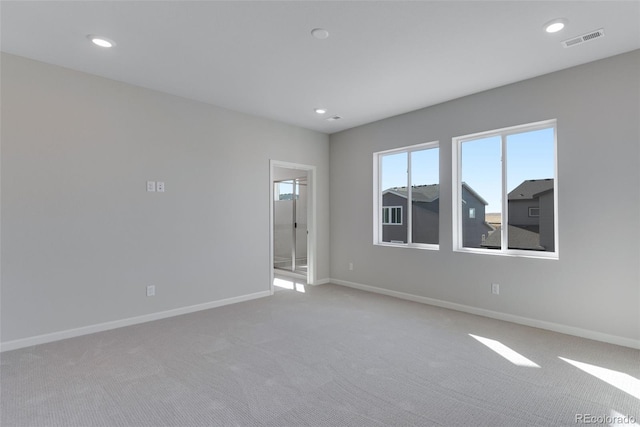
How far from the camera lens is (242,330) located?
11.4 ft

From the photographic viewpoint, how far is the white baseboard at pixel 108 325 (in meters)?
3.00

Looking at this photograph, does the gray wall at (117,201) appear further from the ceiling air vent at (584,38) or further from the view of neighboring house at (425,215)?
the ceiling air vent at (584,38)

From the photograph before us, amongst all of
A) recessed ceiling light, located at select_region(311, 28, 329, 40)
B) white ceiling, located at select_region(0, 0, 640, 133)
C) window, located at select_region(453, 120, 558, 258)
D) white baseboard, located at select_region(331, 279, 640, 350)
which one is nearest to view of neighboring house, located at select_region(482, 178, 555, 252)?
window, located at select_region(453, 120, 558, 258)

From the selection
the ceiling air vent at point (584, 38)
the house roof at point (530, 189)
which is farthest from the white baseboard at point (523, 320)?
the ceiling air vent at point (584, 38)

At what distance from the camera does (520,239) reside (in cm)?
379

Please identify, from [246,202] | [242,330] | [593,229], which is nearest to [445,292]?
[593,229]

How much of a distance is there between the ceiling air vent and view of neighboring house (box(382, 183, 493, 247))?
6.05 feet

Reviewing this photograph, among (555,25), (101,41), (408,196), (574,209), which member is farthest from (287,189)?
(555,25)

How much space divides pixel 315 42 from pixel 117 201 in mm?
2708

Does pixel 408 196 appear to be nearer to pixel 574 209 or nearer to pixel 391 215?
pixel 391 215

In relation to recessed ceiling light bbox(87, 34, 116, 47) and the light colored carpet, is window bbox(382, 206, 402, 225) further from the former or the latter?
recessed ceiling light bbox(87, 34, 116, 47)

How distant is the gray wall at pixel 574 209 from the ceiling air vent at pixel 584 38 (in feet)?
1.89

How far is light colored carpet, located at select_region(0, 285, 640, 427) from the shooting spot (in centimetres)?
199

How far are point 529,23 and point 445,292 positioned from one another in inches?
123
